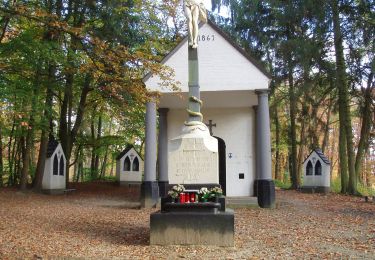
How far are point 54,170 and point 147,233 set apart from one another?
11567 mm

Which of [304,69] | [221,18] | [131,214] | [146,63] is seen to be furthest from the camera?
[221,18]

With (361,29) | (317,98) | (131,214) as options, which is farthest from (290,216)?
(317,98)

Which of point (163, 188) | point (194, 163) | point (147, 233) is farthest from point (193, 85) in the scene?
point (163, 188)

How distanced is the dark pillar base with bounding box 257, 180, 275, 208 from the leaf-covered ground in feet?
1.88

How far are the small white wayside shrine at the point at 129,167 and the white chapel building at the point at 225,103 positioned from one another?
8.43 m

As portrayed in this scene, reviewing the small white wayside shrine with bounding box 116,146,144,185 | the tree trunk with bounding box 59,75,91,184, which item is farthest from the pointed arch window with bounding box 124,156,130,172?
the tree trunk with bounding box 59,75,91,184

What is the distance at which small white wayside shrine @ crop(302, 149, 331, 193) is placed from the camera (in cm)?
2183

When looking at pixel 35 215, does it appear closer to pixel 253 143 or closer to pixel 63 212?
pixel 63 212

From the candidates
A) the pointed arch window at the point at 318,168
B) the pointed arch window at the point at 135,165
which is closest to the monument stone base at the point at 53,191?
the pointed arch window at the point at 135,165

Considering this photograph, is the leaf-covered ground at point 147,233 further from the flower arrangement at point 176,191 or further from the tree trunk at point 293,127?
the tree trunk at point 293,127

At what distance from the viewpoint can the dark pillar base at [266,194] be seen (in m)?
14.3

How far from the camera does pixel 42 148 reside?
1853cm

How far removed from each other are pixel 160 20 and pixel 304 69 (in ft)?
24.5

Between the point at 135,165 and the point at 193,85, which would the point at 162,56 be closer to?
the point at 135,165
